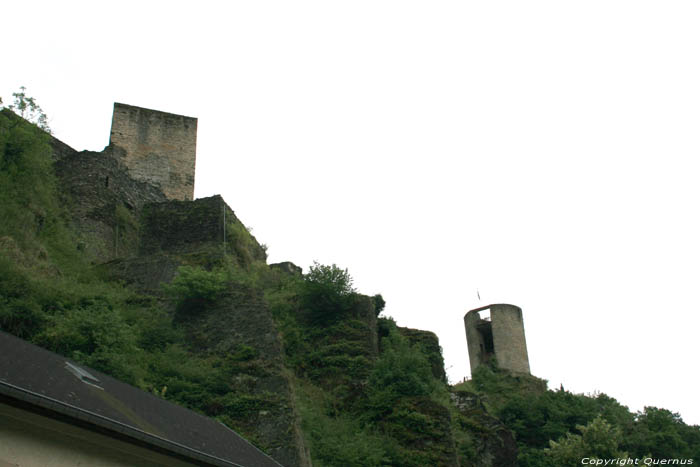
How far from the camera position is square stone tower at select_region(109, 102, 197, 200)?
2655 centimetres

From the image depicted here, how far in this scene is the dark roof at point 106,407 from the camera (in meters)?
6.82

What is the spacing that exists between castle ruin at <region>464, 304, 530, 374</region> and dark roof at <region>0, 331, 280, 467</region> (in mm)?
35458

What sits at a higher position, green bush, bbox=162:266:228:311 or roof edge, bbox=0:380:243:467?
green bush, bbox=162:266:228:311

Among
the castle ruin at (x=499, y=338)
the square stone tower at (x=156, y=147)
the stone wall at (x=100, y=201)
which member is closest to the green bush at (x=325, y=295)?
the stone wall at (x=100, y=201)

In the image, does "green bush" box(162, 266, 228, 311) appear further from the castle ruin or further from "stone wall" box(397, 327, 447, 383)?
the castle ruin

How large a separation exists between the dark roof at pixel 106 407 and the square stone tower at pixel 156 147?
17151mm

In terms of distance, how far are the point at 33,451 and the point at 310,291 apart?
42.9 ft

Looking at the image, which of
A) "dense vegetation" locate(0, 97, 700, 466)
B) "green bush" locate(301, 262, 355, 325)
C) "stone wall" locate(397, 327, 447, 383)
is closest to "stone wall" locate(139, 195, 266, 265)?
"dense vegetation" locate(0, 97, 700, 466)

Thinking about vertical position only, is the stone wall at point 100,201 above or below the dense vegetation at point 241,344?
above

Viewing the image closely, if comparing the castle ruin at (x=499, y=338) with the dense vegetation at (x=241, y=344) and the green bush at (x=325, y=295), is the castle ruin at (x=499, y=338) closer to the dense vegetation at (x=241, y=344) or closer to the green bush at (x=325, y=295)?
the dense vegetation at (x=241, y=344)

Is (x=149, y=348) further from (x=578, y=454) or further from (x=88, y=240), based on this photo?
(x=578, y=454)

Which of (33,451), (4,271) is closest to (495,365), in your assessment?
(4,271)

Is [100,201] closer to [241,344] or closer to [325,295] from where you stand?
[325,295]

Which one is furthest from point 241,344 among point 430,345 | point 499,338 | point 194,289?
point 499,338
